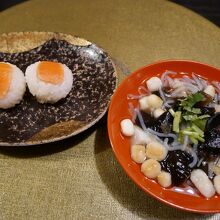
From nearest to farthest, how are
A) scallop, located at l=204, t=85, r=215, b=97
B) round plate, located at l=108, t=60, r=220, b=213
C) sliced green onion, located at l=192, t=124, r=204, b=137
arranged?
1. round plate, located at l=108, t=60, r=220, b=213
2. sliced green onion, located at l=192, t=124, r=204, b=137
3. scallop, located at l=204, t=85, r=215, b=97

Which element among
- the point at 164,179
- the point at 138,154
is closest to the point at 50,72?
the point at 138,154

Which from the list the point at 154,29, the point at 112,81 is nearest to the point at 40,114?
the point at 112,81

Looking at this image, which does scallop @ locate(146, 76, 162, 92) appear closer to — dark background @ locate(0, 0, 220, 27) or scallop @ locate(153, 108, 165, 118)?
scallop @ locate(153, 108, 165, 118)

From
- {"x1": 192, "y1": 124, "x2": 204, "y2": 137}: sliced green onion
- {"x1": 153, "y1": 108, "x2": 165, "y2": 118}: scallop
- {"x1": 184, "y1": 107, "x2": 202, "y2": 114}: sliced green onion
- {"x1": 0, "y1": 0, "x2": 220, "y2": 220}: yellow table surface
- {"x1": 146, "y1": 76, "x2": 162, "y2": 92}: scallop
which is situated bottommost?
{"x1": 0, "y1": 0, "x2": 220, "y2": 220}: yellow table surface

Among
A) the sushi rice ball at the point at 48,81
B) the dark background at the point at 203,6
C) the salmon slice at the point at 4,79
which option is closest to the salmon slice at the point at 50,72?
the sushi rice ball at the point at 48,81

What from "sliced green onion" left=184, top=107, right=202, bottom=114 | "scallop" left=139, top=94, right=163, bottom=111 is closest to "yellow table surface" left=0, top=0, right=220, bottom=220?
"scallop" left=139, top=94, right=163, bottom=111

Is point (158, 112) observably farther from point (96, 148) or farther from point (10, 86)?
point (10, 86)

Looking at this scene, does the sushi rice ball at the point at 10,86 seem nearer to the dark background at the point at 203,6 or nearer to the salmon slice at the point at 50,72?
the salmon slice at the point at 50,72
